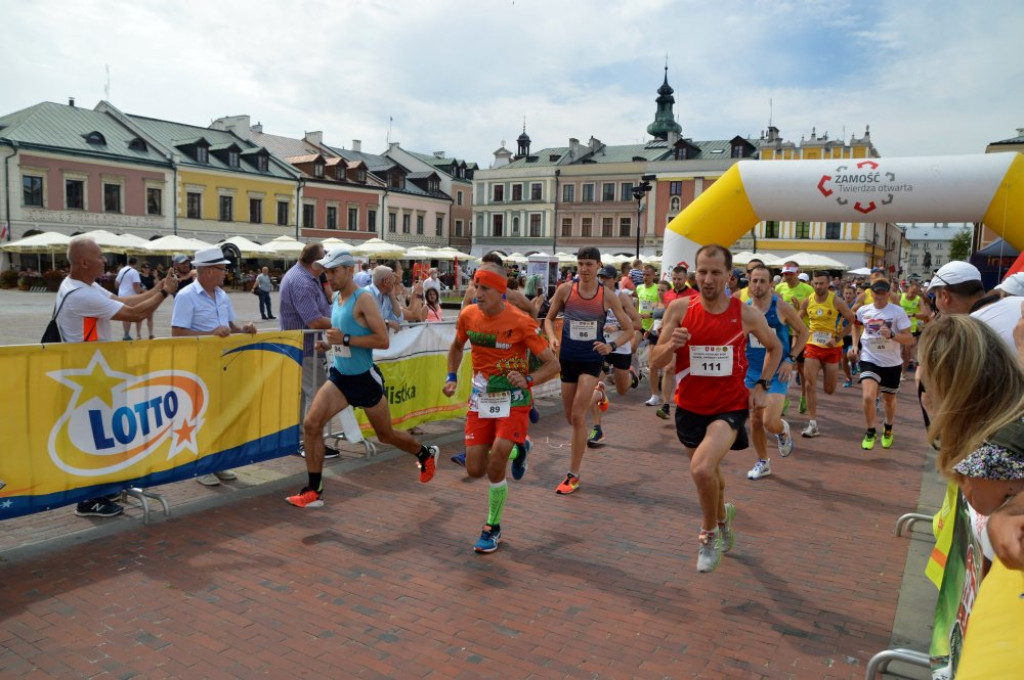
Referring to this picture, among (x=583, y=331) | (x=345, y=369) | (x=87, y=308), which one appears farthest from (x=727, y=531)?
(x=87, y=308)

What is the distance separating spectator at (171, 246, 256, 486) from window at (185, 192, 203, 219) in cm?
4764

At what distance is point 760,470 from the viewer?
7621mm

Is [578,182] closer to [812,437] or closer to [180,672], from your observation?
[812,437]

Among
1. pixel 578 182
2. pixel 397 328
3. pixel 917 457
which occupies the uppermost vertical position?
pixel 578 182

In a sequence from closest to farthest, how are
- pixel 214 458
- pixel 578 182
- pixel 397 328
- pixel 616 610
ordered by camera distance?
pixel 616 610, pixel 214 458, pixel 397 328, pixel 578 182

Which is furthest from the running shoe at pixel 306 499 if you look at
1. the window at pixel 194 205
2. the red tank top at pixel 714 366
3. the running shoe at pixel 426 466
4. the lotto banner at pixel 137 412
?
the window at pixel 194 205

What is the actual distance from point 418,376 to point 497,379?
359cm

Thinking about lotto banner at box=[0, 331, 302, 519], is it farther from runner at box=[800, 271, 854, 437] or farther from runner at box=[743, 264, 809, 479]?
runner at box=[800, 271, 854, 437]

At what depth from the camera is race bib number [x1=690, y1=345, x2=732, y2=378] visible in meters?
5.11

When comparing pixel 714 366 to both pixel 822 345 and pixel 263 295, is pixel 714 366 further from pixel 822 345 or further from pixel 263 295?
pixel 263 295

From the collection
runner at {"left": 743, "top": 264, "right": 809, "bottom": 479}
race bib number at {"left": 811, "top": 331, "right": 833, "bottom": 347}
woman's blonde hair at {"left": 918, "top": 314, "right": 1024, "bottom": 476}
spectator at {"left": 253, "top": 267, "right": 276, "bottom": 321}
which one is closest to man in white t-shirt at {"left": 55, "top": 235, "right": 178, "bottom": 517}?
woman's blonde hair at {"left": 918, "top": 314, "right": 1024, "bottom": 476}

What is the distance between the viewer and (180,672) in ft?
11.8

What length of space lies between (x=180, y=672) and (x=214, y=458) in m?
2.88

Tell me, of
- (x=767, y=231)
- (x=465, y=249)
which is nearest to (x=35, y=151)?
(x=465, y=249)
